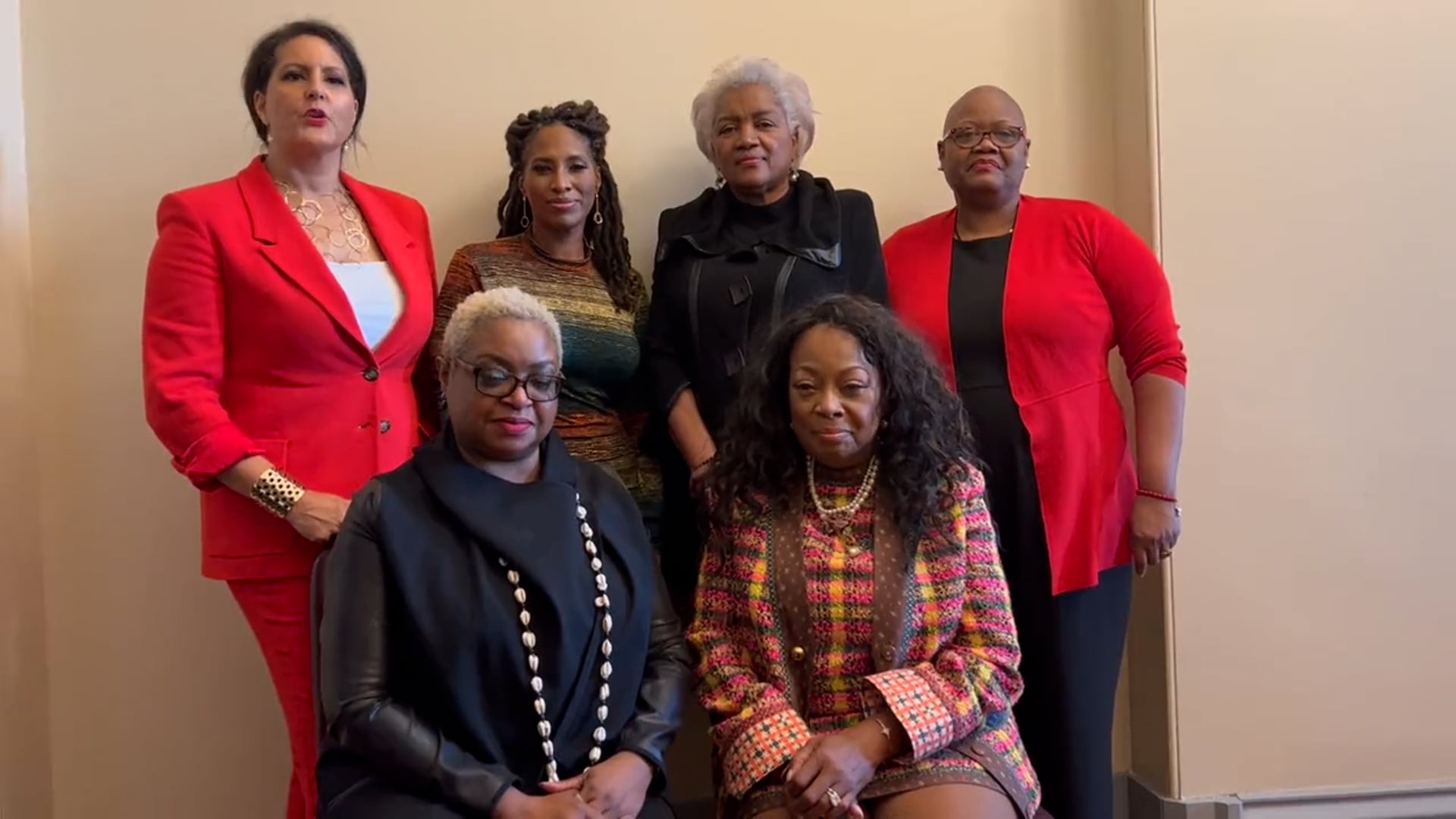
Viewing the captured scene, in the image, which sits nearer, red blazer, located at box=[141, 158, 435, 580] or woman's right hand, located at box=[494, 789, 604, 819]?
woman's right hand, located at box=[494, 789, 604, 819]

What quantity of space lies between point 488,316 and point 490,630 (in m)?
0.48

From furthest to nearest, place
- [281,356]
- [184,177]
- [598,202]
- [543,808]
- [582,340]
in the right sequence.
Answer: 1. [184,177]
2. [598,202]
3. [582,340]
4. [281,356]
5. [543,808]

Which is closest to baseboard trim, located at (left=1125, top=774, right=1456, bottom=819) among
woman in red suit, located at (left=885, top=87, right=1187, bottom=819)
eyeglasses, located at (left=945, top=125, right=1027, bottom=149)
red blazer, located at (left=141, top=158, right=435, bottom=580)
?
woman in red suit, located at (left=885, top=87, right=1187, bottom=819)

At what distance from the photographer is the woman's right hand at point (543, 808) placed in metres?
1.44

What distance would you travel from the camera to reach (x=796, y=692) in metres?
1.71

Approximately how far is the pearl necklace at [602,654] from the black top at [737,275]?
56 centimetres

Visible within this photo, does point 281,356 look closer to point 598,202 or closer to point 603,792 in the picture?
point 598,202

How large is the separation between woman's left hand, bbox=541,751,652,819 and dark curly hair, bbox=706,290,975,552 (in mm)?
427

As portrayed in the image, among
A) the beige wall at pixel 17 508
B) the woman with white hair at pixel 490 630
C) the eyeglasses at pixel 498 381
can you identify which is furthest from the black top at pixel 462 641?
the beige wall at pixel 17 508

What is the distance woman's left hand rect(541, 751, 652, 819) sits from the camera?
1.50m

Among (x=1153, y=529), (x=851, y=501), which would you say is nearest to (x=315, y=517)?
(x=851, y=501)

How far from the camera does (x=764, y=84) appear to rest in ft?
7.07

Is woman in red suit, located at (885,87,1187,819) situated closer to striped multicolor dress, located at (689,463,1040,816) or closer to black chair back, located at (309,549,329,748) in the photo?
striped multicolor dress, located at (689,463,1040,816)

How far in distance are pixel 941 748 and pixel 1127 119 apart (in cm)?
171
